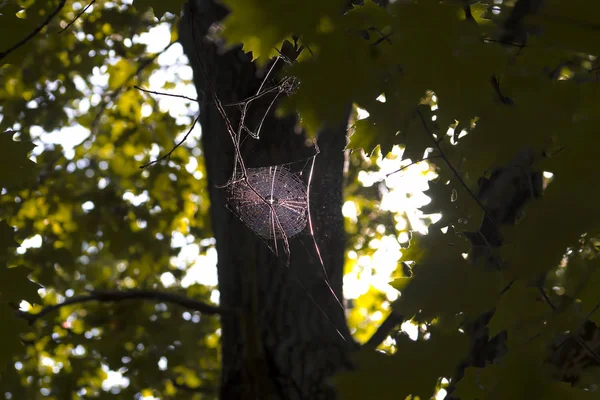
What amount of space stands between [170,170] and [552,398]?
4424 mm

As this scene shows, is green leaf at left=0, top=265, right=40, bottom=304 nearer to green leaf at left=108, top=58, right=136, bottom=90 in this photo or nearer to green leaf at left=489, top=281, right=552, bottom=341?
green leaf at left=489, top=281, right=552, bottom=341

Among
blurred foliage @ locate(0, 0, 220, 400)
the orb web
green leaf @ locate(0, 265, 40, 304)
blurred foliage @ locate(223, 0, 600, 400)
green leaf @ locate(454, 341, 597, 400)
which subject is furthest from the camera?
blurred foliage @ locate(0, 0, 220, 400)

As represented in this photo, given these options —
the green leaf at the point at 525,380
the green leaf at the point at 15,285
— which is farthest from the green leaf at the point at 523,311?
the green leaf at the point at 15,285

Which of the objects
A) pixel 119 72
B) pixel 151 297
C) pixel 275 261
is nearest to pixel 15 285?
pixel 151 297

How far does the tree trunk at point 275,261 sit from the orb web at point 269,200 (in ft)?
0.16

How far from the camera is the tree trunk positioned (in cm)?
246

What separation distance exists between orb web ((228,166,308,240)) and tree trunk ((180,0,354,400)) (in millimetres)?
49

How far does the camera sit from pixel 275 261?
2613 millimetres

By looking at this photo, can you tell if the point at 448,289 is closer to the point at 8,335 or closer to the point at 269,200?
the point at 8,335

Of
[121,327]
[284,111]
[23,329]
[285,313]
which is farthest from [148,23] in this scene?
[284,111]

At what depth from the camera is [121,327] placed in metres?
4.16

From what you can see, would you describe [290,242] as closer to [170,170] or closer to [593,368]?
[593,368]

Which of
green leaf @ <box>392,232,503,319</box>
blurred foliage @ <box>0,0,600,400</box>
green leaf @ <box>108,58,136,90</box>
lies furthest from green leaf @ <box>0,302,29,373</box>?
green leaf @ <box>108,58,136,90</box>

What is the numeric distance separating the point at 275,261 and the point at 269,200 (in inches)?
10.5
